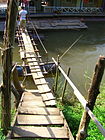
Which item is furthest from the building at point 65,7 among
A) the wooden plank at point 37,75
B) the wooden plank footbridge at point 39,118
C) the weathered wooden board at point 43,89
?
the wooden plank footbridge at point 39,118

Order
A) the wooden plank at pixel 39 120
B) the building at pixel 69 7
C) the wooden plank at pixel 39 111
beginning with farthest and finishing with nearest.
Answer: the building at pixel 69 7
the wooden plank at pixel 39 111
the wooden plank at pixel 39 120

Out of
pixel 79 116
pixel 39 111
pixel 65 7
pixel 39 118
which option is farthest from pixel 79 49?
pixel 39 118

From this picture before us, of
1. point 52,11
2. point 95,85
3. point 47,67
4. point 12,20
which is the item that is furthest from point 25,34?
point 95,85

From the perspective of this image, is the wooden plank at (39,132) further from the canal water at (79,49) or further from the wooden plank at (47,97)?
the canal water at (79,49)

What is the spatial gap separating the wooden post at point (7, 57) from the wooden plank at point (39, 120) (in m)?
0.43

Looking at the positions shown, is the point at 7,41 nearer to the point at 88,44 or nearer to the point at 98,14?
the point at 88,44

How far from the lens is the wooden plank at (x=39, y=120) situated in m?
4.80

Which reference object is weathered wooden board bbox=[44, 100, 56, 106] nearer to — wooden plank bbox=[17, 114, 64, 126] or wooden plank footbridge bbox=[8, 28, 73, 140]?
wooden plank footbridge bbox=[8, 28, 73, 140]

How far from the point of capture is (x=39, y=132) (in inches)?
176

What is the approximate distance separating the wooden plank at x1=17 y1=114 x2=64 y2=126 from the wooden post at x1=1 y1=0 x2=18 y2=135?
0.43 m

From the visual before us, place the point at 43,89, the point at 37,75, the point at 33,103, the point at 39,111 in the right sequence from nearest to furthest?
the point at 39,111 → the point at 33,103 → the point at 43,89 → the point at 37,75

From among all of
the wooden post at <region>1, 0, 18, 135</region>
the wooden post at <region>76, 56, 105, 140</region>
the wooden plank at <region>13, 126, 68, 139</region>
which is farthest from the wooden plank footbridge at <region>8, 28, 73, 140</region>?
the wooden post at <region>76, 56, 105, 140</region>

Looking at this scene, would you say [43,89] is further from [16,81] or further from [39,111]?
[39,111]

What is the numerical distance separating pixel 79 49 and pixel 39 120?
928 centimetres
